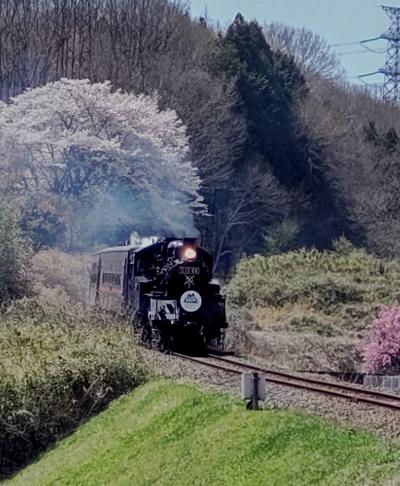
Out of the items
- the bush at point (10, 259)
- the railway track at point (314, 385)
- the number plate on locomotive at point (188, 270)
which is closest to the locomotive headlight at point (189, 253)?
the number plate on locomotive at point (188, 270)

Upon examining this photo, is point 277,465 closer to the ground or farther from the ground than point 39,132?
closer to the ground

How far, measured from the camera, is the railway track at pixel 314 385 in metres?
14.2

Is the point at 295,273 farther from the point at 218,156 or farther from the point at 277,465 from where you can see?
the point at 277,465

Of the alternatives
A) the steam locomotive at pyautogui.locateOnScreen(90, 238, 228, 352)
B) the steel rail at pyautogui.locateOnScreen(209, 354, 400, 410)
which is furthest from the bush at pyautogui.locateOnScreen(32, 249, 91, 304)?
the steel rail at pyautogui.locateOnScreen(209, 354, 400, 410)

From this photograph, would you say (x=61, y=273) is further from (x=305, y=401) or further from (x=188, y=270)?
(x=305, y=401)

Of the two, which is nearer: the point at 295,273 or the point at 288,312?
the point at 288,312

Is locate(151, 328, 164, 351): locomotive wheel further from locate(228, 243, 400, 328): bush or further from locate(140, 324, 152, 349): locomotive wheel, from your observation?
locate(228, 243, 400, 328): bush

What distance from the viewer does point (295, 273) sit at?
36.2 metres

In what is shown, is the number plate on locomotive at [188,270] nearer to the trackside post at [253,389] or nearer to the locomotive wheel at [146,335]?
the locomotive wheel at [146,335]

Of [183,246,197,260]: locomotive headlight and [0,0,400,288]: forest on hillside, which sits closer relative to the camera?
[183,246,197,260]: locomotive headlight

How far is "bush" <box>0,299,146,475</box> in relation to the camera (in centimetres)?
1603

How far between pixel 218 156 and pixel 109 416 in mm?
39065

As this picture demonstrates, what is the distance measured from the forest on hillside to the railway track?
24433 mm

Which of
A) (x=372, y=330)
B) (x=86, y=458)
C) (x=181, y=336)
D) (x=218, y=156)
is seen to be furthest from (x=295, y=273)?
(x=86, y=458)
